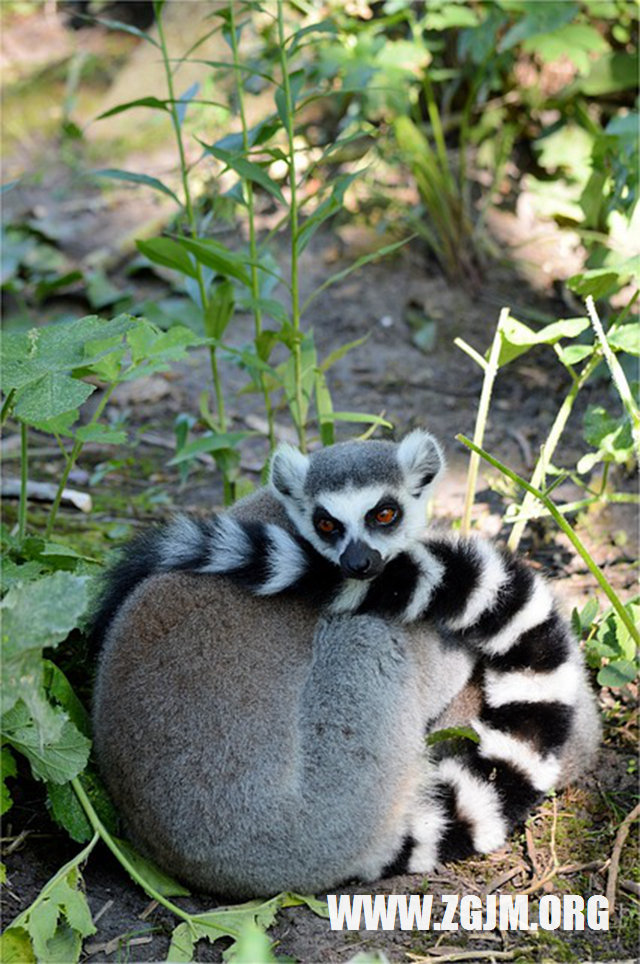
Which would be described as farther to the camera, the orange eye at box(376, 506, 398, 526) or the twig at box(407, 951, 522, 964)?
the orange eye at box(376, 506, 398, 526)

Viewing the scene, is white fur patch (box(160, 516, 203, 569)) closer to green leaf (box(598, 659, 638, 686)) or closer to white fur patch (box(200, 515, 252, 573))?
white fur patch (box(200, 515, 252, 573))

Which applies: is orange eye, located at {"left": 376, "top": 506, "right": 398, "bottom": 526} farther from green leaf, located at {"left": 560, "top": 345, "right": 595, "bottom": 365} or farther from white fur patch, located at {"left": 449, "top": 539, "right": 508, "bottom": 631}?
green leaf, located at {"left": 560, "top": 345, "right": 595, "bottom": 365}

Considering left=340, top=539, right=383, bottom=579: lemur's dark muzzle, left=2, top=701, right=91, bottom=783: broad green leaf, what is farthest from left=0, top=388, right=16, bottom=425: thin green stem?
left=340, top=539, right=383, bottom=579: lemur's dark muzzle

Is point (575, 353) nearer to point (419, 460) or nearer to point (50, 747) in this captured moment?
point (419, 460)

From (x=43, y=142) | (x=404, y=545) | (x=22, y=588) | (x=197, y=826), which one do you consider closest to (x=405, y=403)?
(x=404, y=545)

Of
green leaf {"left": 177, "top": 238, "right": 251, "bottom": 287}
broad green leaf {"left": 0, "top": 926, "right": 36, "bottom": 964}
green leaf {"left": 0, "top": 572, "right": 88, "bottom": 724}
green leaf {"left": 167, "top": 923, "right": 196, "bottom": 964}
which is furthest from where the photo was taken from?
green leaf {"left": 177, "top": 238, "right": 251, "bottom": 287}

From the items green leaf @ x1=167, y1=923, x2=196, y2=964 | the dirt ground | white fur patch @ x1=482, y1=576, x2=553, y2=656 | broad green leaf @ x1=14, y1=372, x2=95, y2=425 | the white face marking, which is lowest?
the dirt ground

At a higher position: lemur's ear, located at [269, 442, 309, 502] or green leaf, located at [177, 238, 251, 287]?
green leaf, located at [177, 238, 251, 287]

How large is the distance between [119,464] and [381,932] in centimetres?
276

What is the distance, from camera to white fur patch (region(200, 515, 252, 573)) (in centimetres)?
310

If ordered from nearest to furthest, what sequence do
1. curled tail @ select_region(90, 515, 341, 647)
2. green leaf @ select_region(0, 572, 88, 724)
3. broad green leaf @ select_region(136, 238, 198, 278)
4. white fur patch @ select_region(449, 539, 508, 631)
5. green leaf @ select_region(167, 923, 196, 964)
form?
green leaf @ select_region(0, 572, 88, 724), green leaf @ select_region(167, 923, 196, 964), curled tail @ select_region(90, 515, 341, 647), white fur patch @ select_region(449, 539, 508, 631), broad green leaf @ select_region(136, 238, 198, 278)

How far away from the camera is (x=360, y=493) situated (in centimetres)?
329

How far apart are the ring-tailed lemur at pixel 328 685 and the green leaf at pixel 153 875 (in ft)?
0.15

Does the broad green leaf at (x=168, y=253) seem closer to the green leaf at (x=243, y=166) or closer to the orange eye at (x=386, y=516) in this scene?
the green leaf at (x=243, y=166)
